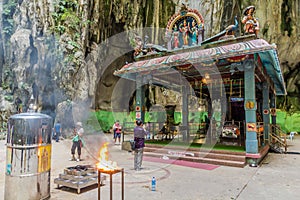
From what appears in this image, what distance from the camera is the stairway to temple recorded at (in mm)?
7677

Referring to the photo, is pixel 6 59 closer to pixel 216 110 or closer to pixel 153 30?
pixel 153 30

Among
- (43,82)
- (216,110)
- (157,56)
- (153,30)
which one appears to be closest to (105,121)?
(43,82)

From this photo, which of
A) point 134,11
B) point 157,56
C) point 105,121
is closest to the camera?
point 157,56

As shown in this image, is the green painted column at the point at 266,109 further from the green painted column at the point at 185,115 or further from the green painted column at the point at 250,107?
the green painted column at the point at 185,115

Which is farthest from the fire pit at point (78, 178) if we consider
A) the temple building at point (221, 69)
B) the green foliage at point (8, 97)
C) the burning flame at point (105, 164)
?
the green foliage at point (8, 97)

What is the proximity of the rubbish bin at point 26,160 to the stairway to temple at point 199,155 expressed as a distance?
5656 millimetres

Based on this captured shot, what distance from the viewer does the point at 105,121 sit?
2508 cm

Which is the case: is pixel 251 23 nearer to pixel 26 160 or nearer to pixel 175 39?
pixel 175 39

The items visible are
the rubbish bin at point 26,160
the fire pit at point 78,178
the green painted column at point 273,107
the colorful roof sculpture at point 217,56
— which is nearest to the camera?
the rubbish bin at point 26,160

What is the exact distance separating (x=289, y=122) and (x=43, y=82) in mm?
25450

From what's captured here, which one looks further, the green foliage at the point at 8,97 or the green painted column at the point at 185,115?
the green foliage at the point at 8,97

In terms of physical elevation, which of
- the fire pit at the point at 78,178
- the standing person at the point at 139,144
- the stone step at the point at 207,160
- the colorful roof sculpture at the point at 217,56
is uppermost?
the colorful roof sculpture at the point at 217,56

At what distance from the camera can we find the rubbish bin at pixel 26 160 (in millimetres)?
3938

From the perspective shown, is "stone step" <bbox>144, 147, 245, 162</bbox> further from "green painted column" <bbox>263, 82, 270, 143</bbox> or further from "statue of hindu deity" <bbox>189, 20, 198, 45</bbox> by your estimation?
"statue of hindu deity" <bbox>189, 20, 198, 45</bbox>
